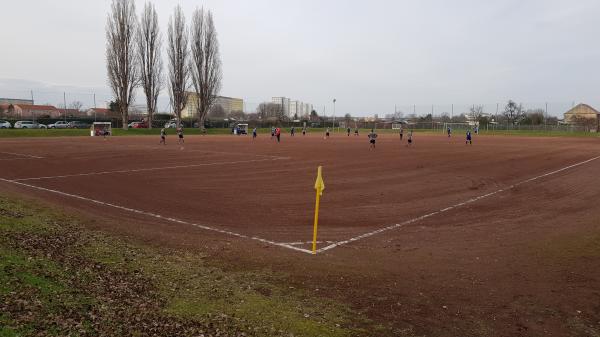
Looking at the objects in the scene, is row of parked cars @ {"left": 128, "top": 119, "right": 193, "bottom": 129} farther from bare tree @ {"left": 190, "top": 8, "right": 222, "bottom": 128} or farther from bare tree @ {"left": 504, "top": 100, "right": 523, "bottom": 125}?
bare tree @ {"left": 504, "top": 100, "right": 523, "bottom": 125}

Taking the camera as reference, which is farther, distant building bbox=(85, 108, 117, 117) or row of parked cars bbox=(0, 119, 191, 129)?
distant building bbox=(85, 108, 117, 117)

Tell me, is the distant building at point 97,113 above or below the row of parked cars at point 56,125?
above

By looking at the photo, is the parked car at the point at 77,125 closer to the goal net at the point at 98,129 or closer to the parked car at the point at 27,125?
the parked car at the point at 27,125

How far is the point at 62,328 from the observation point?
12.9ft

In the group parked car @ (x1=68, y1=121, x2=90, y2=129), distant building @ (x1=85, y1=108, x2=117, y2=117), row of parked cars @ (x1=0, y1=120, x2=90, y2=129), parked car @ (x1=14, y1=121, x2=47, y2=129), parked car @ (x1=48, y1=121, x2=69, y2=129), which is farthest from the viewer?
distant building @ (x1=85, y1=108, x2=117, y2=117)

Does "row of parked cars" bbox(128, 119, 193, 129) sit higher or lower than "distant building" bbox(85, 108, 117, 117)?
lower

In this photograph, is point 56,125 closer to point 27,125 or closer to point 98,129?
point 27,125

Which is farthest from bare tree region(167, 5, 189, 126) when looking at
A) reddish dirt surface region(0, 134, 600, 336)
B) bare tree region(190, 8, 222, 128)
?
reddish dirt surface region(0, 134, 600, 336)

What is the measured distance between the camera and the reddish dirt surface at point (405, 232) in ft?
17.2

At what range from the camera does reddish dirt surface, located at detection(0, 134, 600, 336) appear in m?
5.25

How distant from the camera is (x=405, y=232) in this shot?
8.80 meters

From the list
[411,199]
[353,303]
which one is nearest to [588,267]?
[353,303]

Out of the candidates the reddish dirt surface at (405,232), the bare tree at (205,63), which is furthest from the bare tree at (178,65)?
the reddish dirt surface at (405,232)

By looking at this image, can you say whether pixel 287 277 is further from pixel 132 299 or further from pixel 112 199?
pixel 112 199
